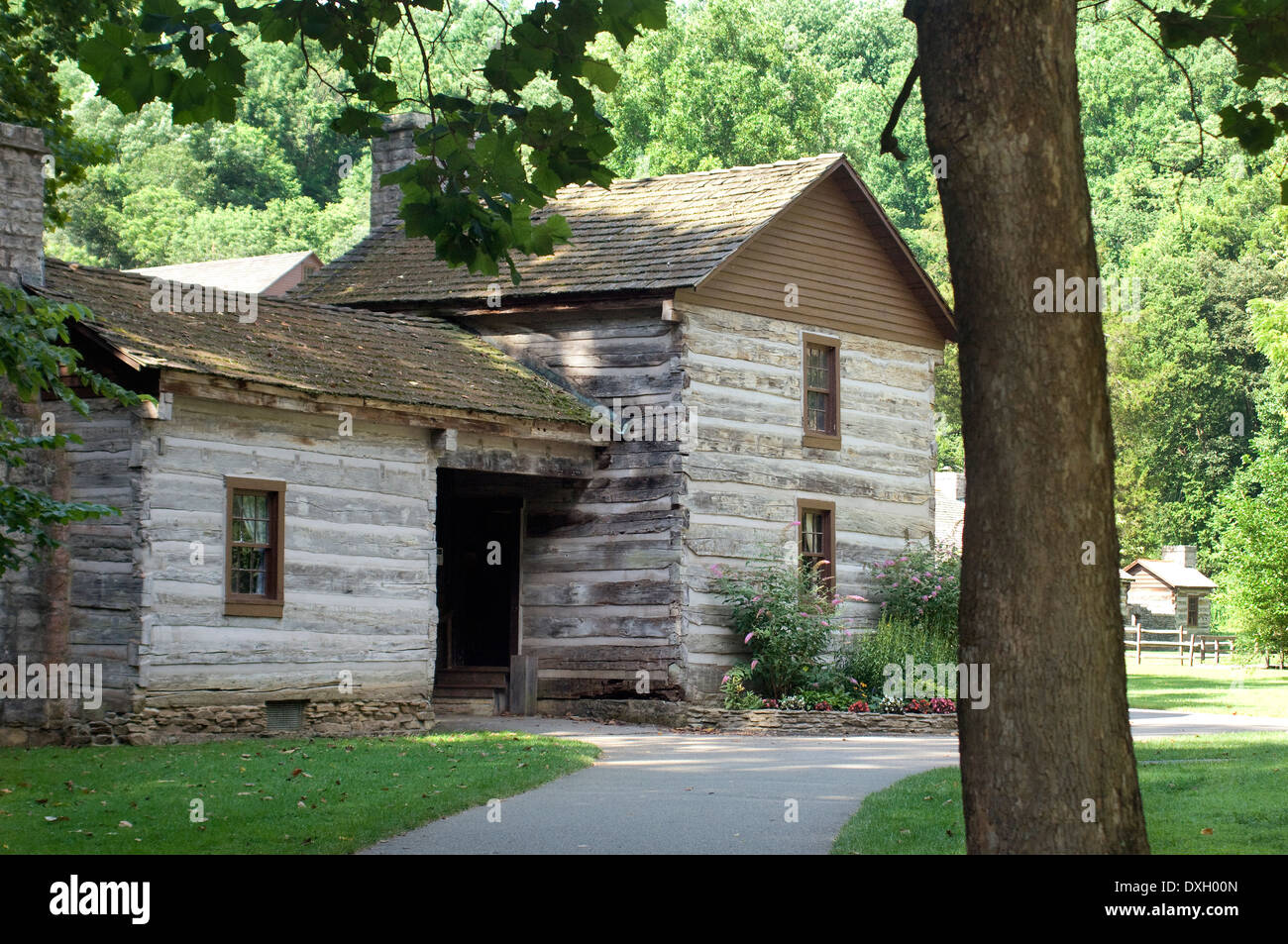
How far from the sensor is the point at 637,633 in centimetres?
2130

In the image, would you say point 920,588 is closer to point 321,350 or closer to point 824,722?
Answer: point 824,722

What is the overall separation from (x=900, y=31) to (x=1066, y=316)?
83.9 metres

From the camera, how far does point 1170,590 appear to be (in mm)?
62375

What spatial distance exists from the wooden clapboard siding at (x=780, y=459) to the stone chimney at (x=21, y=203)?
26.8 ft

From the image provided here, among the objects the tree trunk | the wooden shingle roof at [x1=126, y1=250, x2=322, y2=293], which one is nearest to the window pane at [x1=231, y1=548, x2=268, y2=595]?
the tree trunk

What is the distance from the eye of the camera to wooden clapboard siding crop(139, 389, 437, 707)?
54.5 feet

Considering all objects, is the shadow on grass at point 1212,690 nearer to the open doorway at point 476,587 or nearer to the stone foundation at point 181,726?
the open doorway at point 476,587

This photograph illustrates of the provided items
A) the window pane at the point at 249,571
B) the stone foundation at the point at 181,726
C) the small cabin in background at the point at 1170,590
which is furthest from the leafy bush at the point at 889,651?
the small cabin in background at the point at 1170,590

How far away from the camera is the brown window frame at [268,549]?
56.5 feet

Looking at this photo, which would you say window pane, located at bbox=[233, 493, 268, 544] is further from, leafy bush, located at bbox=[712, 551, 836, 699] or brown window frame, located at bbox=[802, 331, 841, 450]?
brown window frame, located at bbox=[802, 331, 841, 450]

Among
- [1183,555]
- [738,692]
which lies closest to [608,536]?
[738,692]

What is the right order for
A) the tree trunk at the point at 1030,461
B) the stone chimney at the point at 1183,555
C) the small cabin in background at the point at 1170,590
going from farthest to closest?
the stone chimney at the point at 1183,555
the small cabin in background at the point at 1170,590
the tree trunk at the point at 1030,461
